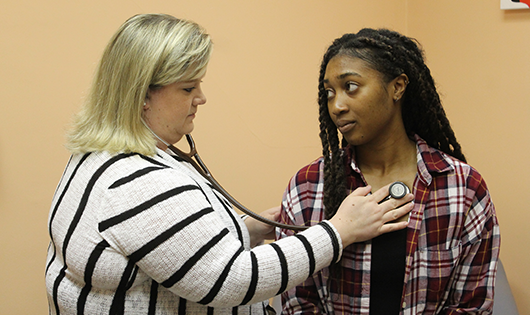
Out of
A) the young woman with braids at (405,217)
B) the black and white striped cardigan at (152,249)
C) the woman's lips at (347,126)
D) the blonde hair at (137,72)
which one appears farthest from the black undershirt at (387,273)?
the blonde hair at (137,72)

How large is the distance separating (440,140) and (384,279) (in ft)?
1.27

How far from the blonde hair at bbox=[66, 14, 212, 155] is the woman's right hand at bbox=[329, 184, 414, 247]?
439 mm

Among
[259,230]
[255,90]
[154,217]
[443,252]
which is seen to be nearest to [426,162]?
[443,252]

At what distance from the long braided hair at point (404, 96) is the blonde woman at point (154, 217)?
0.34 ft

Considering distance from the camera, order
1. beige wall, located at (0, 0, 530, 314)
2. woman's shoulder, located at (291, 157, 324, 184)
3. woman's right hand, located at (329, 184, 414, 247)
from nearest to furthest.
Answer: woman's right hand, located at (329, 184, 414, 247) → woman's shoulder, located at (291, 157, 324, 184) → beige wall, located at (0, 0, 530, 314)

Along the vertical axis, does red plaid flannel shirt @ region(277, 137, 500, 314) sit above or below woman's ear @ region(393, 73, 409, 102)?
below

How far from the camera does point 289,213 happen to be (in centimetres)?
117

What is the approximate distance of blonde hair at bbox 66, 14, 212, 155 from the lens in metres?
0.96

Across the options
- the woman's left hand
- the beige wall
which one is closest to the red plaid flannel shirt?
the woman's left hand

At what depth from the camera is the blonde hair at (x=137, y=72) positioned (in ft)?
3.15

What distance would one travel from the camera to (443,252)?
1.05m

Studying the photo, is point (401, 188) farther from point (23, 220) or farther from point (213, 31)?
point (23, 220)

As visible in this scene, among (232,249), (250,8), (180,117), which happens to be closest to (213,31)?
(250,8)

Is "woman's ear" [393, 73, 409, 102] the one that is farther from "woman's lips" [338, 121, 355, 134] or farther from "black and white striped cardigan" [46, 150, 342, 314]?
"black and white striped cardigan" [46, 150, 342, 314]
